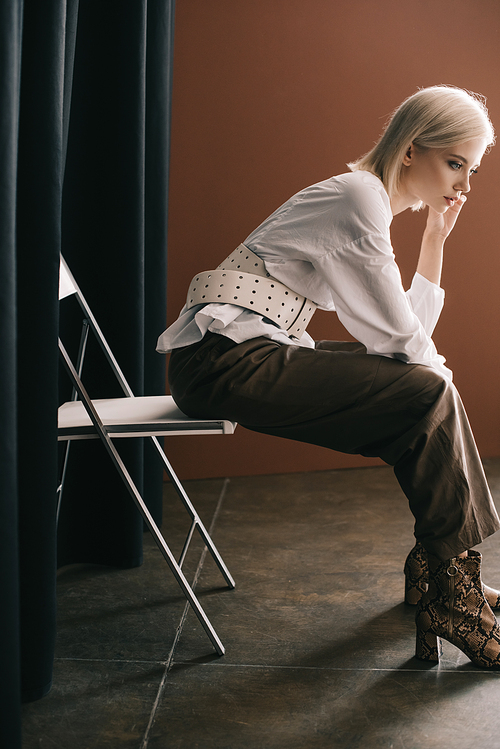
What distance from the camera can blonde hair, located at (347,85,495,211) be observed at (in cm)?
161

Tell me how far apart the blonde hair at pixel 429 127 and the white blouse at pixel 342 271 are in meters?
0.10

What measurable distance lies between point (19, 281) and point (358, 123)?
7.04 ft

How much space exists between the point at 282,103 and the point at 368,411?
6.37 feet

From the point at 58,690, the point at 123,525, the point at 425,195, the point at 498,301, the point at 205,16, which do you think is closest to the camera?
the point at 58,690

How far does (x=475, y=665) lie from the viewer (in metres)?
1.51

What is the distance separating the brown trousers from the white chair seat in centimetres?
5

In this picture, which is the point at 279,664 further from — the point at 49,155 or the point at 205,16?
the point at 205,16

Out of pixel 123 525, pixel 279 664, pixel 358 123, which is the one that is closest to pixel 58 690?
pixel 279 664

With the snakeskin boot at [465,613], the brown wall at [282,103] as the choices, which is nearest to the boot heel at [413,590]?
the snakeskin boot at [465,613]

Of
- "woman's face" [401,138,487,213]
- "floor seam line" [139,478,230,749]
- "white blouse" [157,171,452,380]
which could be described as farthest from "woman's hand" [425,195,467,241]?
"floor seam line" [139,478,230,749]

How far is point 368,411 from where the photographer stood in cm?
148

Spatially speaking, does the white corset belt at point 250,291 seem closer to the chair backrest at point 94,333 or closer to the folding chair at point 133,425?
the folding chair at point 133,425

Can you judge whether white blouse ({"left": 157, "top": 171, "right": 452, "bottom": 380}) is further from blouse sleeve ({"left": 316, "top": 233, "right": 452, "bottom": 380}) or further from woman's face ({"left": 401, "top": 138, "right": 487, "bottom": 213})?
woman's face ({"left": 401, "top": 138, "right": 487, "bottom": 213})

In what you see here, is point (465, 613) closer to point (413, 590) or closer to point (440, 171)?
point (413, 590)
